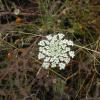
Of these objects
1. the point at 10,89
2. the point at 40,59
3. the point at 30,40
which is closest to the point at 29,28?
the point at 30,40

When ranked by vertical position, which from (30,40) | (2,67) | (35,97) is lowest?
(35,97)

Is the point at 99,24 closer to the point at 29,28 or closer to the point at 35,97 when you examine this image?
the point at 29,28

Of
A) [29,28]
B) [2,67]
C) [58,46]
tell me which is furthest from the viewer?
[29,28]

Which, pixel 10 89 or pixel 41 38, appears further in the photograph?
pixel 41 38

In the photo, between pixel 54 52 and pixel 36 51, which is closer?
pixel 54 52

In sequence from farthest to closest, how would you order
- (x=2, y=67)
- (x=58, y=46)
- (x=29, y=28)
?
(x=29, y=28) → (x=2, y=67) → (x=58, y=46)

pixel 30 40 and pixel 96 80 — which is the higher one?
pixel 30 40

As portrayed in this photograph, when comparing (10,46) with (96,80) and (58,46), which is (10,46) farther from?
(96,80)
